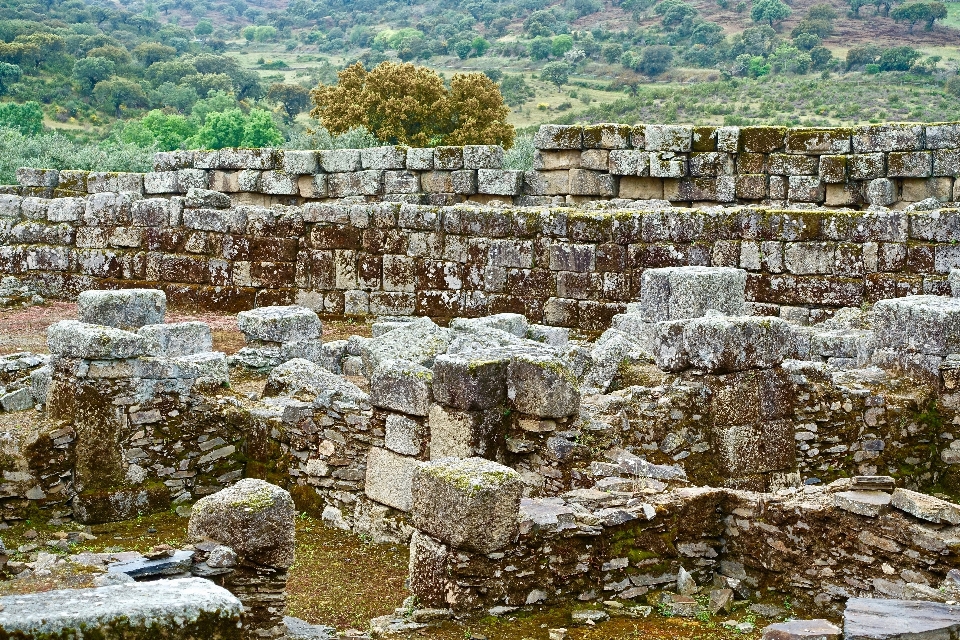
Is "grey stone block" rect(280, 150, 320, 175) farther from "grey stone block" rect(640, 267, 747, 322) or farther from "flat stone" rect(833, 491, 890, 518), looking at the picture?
"flat stone" rect(833, 491, 890, 518)

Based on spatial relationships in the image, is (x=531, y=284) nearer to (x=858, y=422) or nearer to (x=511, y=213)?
(x=511, y=213)

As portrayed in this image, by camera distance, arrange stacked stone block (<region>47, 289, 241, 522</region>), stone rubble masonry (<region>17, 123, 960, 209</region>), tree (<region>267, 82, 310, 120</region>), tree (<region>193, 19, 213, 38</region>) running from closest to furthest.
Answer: stacked stone block (<region>47, 289, 241, 522</region>) < stone rubble masonry (<region>17, 123, 960, 209</region>) < tree (<region>267, 82, 310, 120</region>) < tree (<region>193, 19, 213, 38</region>)

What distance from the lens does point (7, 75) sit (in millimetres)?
75938

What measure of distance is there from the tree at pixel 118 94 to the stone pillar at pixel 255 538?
236 ft

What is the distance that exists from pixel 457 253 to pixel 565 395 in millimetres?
9986

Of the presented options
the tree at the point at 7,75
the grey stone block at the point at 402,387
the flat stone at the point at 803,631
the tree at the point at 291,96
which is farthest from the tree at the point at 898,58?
the flat stone at the point at 803,631

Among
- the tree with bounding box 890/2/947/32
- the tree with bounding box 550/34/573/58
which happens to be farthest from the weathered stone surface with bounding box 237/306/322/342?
the tree with bounding box 550/34/573/58

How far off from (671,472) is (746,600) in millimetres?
1896

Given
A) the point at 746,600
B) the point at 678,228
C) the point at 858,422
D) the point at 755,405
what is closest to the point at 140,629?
the point at 746,600

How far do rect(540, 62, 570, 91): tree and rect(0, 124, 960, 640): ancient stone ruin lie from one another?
59.4m

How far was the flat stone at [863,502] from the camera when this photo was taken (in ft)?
31.3

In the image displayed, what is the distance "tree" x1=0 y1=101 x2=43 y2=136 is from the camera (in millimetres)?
58969

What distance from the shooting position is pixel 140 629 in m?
4.98

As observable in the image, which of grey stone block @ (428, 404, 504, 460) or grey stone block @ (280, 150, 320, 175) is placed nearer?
grey stone block @ (428, 404, 504, 460)
